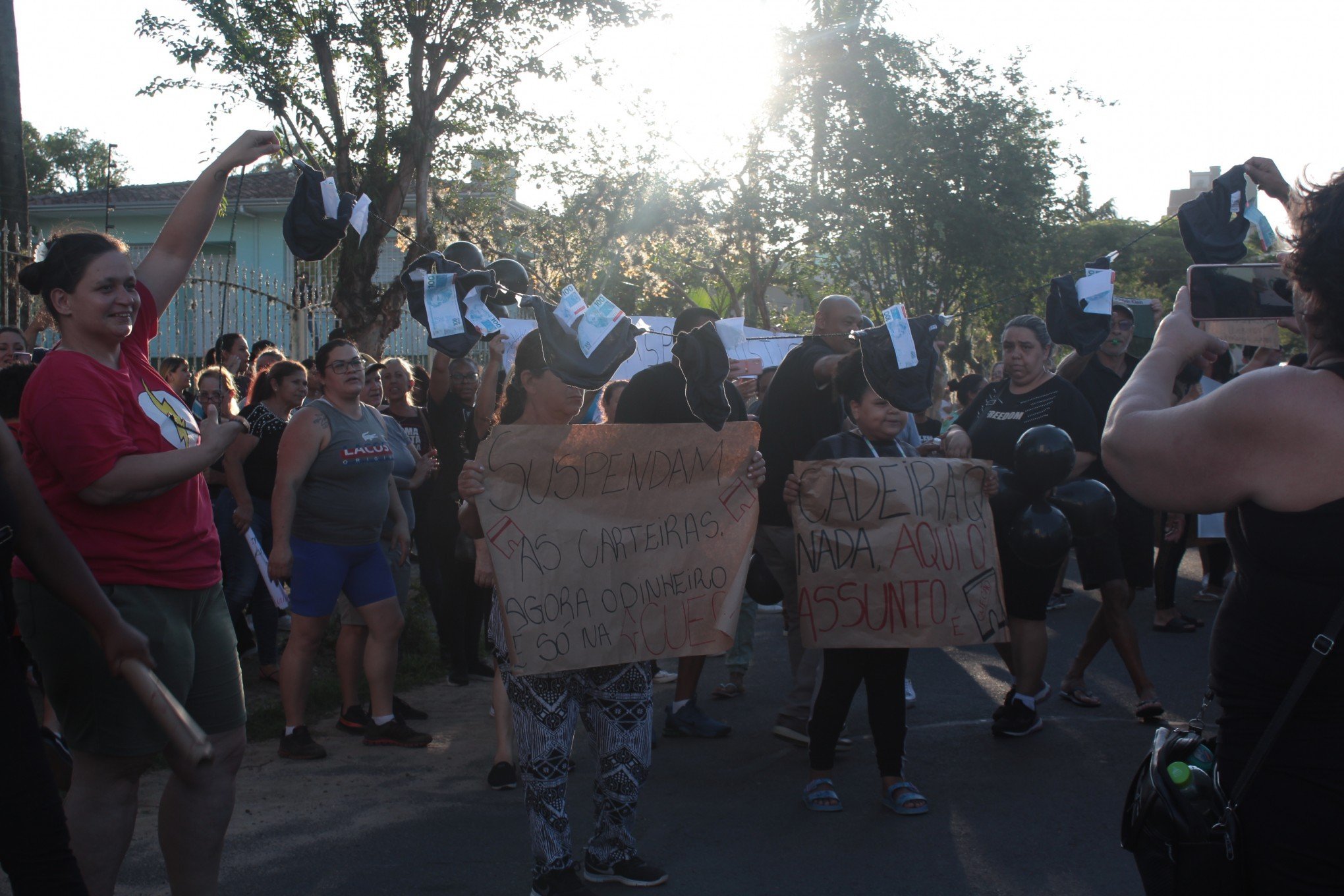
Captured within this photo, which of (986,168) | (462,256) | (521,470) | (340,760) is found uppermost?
(986,168)

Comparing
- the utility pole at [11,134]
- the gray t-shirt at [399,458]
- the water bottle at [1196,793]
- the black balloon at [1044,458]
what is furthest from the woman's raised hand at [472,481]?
the utility pole at [11,134]

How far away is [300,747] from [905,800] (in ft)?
9.44

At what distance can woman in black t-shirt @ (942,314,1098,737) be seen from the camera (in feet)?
17.5

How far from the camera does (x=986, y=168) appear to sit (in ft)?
59.1

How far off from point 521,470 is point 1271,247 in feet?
9.28

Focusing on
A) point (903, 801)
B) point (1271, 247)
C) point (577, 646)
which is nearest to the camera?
point (577, 646)

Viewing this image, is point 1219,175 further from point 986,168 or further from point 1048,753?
point 986,168

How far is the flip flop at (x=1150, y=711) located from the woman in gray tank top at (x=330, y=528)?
3.87 metres

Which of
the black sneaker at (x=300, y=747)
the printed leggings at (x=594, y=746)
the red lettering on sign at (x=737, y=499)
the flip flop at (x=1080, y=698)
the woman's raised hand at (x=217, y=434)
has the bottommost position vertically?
the black sneaker at (x=300, y=747)

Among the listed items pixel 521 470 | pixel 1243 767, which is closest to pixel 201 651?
pixel 521 470

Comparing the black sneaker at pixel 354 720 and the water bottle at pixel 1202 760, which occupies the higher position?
the water bottle at pixel 1202 760

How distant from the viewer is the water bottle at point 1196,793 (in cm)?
200

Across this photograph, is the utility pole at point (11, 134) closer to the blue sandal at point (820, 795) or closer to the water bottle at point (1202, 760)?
the blue sandal at point (820, 795)

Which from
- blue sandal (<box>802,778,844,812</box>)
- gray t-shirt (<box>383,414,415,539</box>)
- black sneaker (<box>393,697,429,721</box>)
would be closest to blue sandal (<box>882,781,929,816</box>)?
blue sandal (<box>802,778,844,812</box>)
